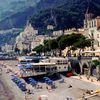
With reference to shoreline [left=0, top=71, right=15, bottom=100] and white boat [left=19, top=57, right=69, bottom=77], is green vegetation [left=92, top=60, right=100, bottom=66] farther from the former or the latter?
shoreline [left=0, top=71, right=15, bottom=100]

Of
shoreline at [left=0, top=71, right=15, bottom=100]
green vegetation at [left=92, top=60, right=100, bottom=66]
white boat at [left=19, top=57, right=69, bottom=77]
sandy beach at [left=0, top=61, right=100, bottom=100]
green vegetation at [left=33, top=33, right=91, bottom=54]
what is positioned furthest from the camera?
green vegetation at [left=33, top=33, right=91, bottom=54]

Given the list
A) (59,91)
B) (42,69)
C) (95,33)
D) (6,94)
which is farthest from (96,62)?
(95,33)

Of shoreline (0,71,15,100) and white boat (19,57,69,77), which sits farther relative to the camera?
white boat (19,57,69,77)

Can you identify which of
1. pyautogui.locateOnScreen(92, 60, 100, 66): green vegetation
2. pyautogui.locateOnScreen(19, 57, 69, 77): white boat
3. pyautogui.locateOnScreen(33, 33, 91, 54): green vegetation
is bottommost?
pyautogui.locateOnScreen(19, 57, 69, 77): white boat

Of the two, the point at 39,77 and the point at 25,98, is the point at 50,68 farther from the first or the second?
the point at 25,98

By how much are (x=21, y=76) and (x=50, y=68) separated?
18.8ft

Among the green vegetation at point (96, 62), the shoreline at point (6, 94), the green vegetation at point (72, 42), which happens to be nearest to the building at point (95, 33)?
the green vegetation at point (72, 42)

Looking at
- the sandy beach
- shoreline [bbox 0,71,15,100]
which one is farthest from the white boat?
shoreline [bbox 0,71,15,100]

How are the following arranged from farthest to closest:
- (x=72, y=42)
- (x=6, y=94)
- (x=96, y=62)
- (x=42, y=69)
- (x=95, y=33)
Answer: (x=72, y=42) < (x=95, y=33) < (x=42, y=69) < (x=96, y=62) < (x=6, y=94)

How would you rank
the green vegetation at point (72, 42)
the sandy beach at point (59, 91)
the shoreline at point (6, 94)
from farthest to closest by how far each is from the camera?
1. the green vegetation at point (72, 42)
2. the shoreline at point (6, 94)
3. the sandy beach at point (59, 91)

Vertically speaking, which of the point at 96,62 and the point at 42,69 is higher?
the point at 96,62

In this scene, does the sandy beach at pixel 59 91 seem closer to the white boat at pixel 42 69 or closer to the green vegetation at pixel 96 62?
the green vegetation at pixel 96 62

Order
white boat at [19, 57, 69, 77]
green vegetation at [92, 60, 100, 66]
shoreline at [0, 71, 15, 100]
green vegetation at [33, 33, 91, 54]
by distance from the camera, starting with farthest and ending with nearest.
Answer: green vegetation at [33, 33, 91, 54], white boat at [19, 57, 69, 77], green vegetation at [92, 60, 100, 66], shoreline at [0, 71, 15, 100]

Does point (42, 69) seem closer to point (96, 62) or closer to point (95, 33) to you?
point (96, 62)
